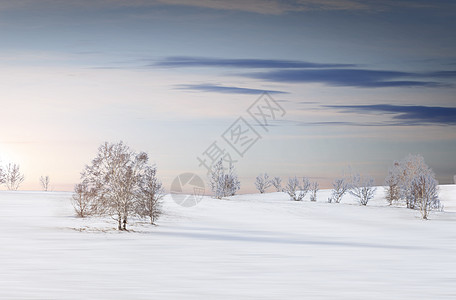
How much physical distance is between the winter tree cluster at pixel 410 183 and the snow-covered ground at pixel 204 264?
26408 millimetres

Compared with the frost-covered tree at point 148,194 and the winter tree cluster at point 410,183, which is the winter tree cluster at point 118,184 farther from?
the winter tree cluster at point 410,183

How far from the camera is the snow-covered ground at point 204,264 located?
14.4 meters

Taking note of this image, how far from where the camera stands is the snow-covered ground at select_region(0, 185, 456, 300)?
1441cm

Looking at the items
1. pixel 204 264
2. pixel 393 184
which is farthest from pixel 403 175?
pixel 204 264

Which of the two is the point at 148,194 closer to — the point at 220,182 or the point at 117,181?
the point at 117,181

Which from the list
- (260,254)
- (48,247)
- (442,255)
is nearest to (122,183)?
(48,247)

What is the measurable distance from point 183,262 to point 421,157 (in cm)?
6742

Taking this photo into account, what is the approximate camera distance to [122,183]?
1307 inches

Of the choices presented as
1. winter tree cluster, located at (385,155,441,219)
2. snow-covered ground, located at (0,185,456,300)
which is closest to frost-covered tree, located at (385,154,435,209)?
winter tree cluster, located at (385,155,441,219)

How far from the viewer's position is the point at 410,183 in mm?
67250

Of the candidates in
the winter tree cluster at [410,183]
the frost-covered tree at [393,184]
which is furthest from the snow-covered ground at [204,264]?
the frost-covered tree at [393,184]

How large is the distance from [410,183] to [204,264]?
5237 centimetres

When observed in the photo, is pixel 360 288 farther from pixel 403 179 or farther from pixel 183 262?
pixel 403 179

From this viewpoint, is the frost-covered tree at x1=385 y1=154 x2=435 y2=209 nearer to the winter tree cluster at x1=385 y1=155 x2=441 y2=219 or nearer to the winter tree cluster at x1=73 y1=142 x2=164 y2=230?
the winter tree cluster at x1=385 y1=155 x2=441 y2=219
